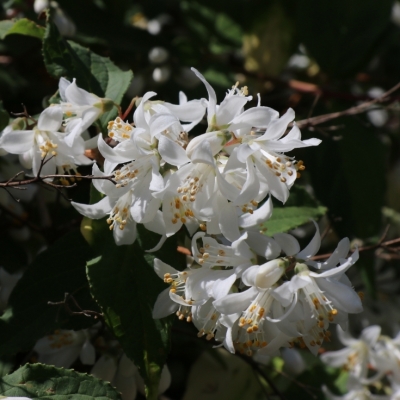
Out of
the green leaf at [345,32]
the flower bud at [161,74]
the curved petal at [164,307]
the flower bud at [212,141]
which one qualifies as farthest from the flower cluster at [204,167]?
the green leaf at [345,32]

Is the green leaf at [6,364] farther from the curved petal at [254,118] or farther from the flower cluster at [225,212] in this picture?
the curved petal at [254,118]

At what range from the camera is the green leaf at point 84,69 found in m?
1.04

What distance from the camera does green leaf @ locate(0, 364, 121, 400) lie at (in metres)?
0.88

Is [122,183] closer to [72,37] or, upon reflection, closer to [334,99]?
[72,37]

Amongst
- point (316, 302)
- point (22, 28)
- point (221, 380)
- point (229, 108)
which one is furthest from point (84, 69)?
point (221, 380)

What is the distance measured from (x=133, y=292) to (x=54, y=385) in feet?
0.58

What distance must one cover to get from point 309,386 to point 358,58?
92 centimetres

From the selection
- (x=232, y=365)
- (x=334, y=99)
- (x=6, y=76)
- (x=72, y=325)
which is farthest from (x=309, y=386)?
(x=6, y=76)

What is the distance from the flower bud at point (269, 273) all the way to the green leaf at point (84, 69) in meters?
0.38

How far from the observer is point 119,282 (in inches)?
36.1

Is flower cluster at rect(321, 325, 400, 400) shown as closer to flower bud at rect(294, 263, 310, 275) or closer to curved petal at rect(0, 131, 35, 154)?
flower bud at rect(294, 263, 310, 275)

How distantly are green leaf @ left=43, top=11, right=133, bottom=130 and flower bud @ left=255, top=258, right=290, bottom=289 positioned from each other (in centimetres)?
38

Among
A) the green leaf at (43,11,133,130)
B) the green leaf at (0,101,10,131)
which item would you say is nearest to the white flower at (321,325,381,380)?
the green leaf at (43,11,133,130)

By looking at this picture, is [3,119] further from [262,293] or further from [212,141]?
[262,293]
